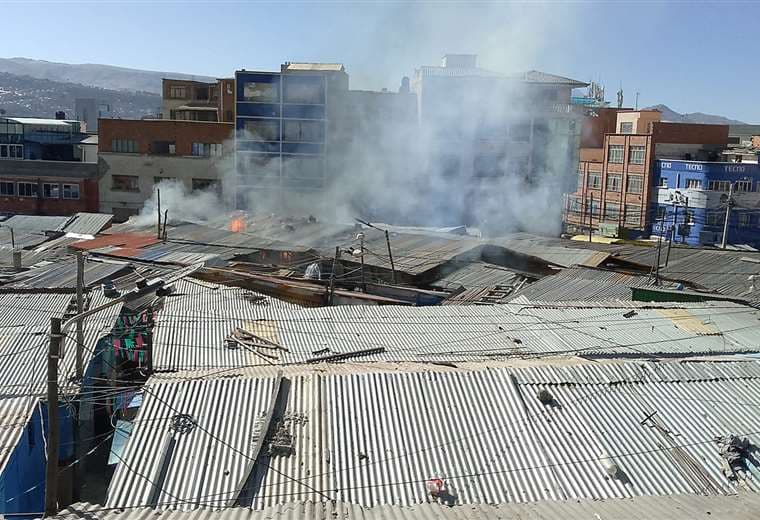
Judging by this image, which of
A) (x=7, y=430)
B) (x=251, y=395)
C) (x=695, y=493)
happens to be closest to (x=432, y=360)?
(x=251, y=395)

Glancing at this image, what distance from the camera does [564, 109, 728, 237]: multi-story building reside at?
34781mm

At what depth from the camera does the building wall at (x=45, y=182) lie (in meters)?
31.9

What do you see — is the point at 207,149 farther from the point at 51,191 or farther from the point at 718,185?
the point at 718,185

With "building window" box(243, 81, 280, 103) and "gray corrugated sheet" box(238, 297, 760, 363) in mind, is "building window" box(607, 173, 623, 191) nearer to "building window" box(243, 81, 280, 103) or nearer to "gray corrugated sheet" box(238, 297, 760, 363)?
"building window" box(243, 81, 280, 103)

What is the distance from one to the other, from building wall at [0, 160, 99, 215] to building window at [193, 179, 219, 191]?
4115 millimetres

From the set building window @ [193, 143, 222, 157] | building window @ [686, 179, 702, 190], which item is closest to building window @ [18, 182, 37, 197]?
building window @ [193, 143, 222, 157]

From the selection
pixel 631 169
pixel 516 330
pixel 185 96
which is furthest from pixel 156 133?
pixel 516 330

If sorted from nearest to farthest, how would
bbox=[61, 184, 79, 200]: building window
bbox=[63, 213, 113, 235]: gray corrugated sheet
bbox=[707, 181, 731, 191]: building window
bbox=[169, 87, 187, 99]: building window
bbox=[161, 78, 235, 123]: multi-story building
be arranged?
1. bbox=[63, 213, 113, 235]: gray corrugated sheet
2. bbox=[61, 184, 79, 200]: building window
3. bbox=[707, 181, 731, 191]: building window
4. bbox=[161, 78, 235, 123]: multi-story building
5. bbox=[169, 87, 187, 99]: building window

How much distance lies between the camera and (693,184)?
33094 millimetres

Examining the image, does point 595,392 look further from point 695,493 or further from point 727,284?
point 727,284

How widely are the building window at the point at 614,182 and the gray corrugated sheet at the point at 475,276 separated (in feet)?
71.1

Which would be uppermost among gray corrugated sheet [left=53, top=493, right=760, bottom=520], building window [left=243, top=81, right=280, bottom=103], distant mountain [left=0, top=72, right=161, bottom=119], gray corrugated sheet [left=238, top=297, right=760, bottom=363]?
distant mountain [left=0, top=72, right=161, bottom=119]

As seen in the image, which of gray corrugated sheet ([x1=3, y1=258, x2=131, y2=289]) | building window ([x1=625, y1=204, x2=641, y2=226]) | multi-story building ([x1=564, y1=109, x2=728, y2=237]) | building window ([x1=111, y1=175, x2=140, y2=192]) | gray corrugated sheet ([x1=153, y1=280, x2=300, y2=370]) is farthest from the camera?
building window ([x1=625, y1=204, x2=641, y2=226])

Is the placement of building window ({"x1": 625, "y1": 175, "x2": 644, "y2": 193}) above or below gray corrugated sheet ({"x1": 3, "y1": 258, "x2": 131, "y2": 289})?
above
